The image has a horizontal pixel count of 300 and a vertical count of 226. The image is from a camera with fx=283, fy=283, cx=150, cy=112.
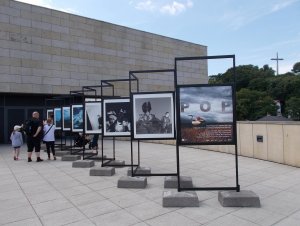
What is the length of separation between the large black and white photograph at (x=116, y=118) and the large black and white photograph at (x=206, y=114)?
2640 mm

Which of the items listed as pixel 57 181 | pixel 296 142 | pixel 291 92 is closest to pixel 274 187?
pixel 296 142

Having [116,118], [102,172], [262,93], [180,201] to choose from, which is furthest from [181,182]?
[262,93]

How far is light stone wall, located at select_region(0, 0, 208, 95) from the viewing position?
19594 mm

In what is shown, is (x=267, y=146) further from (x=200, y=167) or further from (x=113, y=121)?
(x=113, y=121)

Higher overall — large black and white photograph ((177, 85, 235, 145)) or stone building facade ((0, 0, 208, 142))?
stone building facade ((0, 0, 208, 142))

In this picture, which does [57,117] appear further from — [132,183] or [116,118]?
[132,183]

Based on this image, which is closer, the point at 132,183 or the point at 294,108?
the point at 132,183

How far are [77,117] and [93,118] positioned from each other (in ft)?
5.54

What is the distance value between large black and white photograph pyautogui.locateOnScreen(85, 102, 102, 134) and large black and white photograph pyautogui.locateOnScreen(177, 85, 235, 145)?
451cm

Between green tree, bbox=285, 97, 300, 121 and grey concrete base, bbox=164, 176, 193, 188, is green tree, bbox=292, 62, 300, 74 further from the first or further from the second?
grey concrete base, bbox=164, 176, 193, 188

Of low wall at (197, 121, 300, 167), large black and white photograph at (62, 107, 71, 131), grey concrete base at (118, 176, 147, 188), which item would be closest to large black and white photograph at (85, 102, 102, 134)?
large black and white photograph at (62, 107, 71, 131)

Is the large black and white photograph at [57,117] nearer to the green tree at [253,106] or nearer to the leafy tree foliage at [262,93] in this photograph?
the leafy tree foliage at [262,93]

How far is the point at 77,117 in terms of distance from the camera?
1109cm

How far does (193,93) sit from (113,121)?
3.19m
